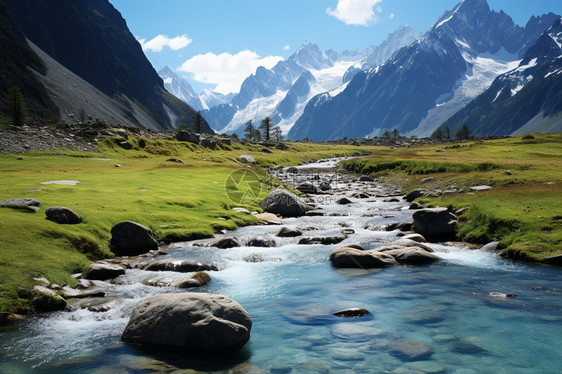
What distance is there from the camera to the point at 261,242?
29.6 metres

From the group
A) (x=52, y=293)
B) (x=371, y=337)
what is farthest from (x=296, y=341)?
(x=52, y=293)

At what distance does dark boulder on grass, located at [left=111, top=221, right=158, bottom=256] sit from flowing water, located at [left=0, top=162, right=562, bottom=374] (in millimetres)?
→ 4679

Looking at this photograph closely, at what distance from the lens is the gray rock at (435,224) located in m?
30.8

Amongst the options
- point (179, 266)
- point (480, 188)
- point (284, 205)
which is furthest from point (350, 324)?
point (480, 188)

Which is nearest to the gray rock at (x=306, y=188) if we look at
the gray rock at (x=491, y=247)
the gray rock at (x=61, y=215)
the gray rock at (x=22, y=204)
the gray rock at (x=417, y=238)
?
the gray rock at (x=417, y=238)

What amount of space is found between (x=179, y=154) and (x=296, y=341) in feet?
352

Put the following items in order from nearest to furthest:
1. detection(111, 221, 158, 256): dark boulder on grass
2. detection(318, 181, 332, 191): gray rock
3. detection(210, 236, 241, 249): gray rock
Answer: detection(111, 221, 158, 256): dark boulder on grass → detection(210, 236, 241, 249): gray rock → detection(318, 181, 332, 191): gray rock

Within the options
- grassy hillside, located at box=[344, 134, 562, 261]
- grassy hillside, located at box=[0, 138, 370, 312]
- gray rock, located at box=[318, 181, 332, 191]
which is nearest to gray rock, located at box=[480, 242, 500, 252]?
grassy hillside, located at box=[344, 134, 562, 261]

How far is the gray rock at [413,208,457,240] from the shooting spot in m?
30.8

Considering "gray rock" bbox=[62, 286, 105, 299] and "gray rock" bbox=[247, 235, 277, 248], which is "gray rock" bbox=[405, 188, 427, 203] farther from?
"gray rock" bbox=[62, 286, 105, 299]

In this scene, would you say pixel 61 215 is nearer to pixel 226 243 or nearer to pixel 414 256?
pixel 226 243

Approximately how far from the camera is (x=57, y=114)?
625ft

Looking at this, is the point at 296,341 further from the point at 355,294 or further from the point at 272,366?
the point at 355,294

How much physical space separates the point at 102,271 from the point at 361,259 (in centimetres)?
1575
